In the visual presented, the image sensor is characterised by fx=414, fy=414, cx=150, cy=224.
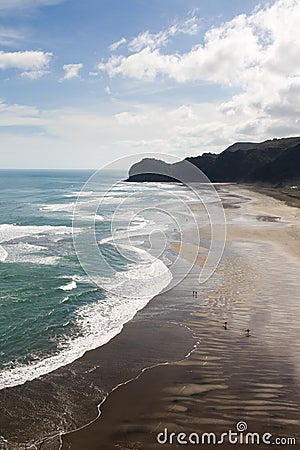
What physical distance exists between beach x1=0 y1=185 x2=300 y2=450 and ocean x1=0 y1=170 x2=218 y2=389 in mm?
942

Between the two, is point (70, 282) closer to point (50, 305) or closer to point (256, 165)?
point (50, 305)

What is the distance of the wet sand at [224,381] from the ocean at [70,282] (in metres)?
2.86

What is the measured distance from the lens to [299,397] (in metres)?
9.84

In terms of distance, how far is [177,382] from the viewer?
10711 mm

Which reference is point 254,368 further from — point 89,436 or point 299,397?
point 89,436

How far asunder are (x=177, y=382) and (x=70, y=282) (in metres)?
10.7

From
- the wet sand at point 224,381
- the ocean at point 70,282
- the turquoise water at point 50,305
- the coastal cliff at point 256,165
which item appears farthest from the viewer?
the coastal cliff at point 256,165

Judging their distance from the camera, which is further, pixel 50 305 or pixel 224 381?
pixel 50 305

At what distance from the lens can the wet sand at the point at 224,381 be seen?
869cm

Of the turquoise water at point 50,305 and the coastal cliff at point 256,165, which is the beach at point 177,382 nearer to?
the turquoise water at point 50,305

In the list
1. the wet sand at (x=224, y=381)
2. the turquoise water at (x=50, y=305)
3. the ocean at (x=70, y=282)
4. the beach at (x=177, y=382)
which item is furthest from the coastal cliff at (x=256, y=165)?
the beach at (x=177, y=382)

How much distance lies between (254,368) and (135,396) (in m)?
3.48

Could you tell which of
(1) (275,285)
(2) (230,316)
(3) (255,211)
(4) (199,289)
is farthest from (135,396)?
(3) (255,211)

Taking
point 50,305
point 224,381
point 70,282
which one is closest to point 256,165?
point 70,282
